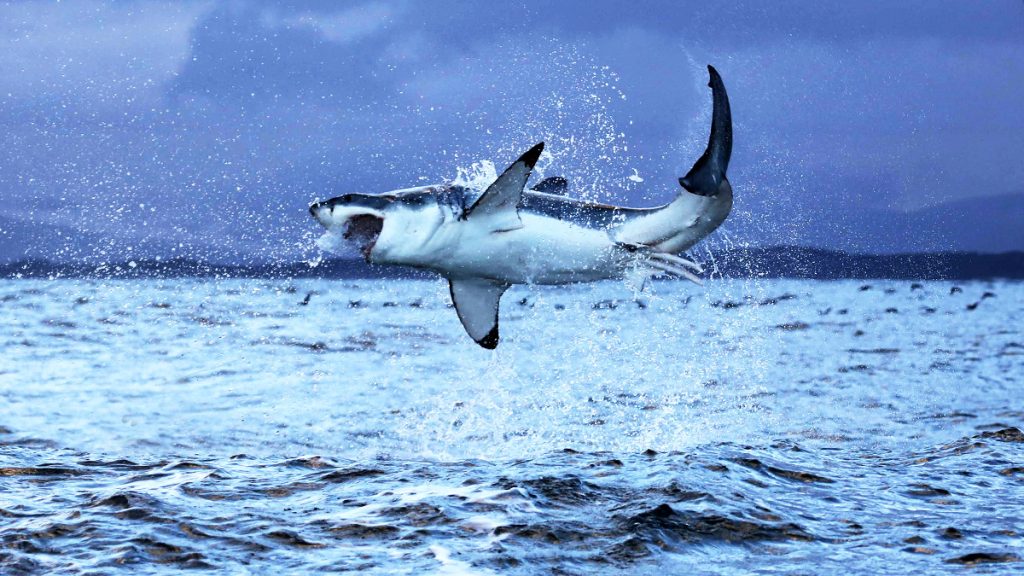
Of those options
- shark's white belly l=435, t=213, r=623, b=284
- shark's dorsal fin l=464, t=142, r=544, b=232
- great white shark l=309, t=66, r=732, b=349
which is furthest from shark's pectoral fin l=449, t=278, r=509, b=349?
shark's dorsal fin l=464, t=142, r=544, b=232

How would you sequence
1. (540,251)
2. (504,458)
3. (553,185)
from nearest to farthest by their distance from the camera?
(540,251)
(553,185)
(504,458)

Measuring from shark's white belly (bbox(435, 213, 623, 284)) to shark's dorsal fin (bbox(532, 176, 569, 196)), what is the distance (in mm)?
749

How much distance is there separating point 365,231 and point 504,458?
492cm

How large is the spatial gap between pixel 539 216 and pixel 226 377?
795 inches

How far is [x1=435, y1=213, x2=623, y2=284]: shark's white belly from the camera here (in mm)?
10008

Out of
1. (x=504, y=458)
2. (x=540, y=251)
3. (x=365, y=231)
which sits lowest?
(x=504, y=458)

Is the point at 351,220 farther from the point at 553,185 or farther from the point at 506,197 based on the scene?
the point at 553,185

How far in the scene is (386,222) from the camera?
9.54 m

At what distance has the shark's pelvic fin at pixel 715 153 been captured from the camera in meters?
9.34

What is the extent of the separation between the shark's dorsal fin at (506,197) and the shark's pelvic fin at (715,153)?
1351 mm

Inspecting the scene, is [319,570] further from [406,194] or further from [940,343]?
[940,343]

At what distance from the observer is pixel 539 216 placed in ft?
33.0

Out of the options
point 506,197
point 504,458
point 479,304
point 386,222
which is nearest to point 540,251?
point 506,197

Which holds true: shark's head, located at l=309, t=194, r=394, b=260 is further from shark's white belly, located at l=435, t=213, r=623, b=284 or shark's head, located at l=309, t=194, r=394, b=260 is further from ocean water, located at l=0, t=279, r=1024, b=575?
ocean water, located at l=0, t=279, r=1024, b=575
